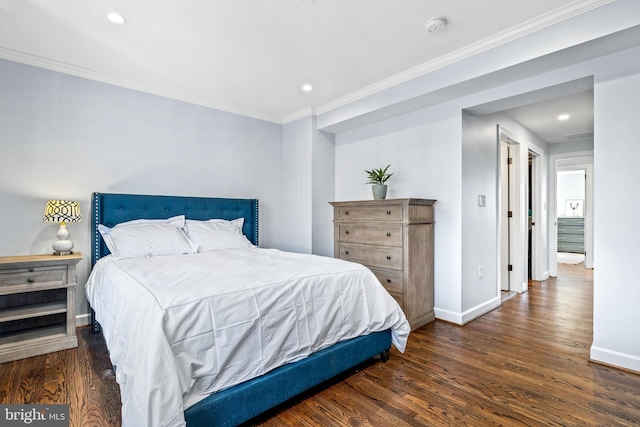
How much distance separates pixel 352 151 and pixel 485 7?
221 centimetres

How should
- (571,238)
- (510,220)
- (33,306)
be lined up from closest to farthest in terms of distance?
1. (33,306)
2. (510,220)
3. (571,238)

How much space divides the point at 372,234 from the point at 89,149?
283cm

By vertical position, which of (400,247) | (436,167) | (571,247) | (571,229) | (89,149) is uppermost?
(89,149)

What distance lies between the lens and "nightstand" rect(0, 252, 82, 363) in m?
2.28

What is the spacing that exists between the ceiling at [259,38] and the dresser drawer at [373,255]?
164 centimetres

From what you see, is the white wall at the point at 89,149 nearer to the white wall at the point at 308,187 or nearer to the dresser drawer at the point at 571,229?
the white wall at the point at 308,187

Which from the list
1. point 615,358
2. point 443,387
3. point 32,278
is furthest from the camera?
point 32,278

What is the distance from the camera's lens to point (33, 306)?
8.18 feet

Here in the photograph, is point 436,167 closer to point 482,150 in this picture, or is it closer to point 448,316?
point 482,150

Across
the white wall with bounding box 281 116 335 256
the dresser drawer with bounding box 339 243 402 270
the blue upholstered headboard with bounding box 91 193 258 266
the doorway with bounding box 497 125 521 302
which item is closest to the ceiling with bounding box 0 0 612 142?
the white wall with bounding box 281 116 335 256

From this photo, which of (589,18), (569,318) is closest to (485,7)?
(589,18)

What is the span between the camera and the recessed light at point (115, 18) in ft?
6.98

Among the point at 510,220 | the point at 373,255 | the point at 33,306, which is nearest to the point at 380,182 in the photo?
the point at 373,255

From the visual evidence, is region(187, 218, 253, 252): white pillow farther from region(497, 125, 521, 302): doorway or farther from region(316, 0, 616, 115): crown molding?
region(497, 125, 521, 302): doorway
